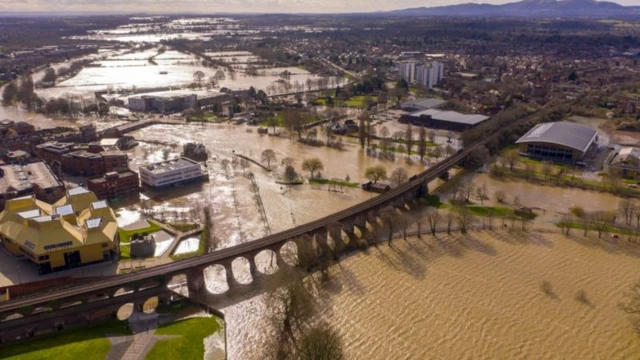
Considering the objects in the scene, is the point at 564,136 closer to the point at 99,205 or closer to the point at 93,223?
the point at 99,205

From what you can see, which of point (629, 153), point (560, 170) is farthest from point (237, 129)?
point (629, 153)

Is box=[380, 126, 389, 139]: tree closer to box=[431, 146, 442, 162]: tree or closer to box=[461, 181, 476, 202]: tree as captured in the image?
box=[431, 146, 442, 162]: tree

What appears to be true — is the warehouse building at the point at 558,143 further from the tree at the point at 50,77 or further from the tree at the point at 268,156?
the tree at the point at 50,77

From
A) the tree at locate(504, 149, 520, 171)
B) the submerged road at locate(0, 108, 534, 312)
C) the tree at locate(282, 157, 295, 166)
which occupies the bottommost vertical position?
the tree at locate(282, 157, 295, 166)

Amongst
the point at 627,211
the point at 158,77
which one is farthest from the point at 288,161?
the point at 158,77

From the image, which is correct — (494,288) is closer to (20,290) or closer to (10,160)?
(20,290)

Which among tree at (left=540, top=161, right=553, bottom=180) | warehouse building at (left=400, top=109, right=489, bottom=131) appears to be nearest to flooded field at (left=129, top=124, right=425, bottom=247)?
tree at (left=540, top=161, right=553, bottom=180)
